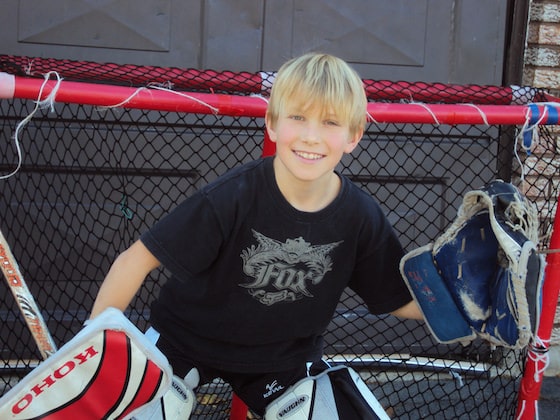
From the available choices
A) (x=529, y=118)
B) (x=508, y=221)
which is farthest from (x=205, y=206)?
(x=529, y=118)

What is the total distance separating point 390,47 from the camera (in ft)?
11.6

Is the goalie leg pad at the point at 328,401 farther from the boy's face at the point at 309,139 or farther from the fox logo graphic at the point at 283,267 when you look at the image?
the boy's face at the point at 309,139

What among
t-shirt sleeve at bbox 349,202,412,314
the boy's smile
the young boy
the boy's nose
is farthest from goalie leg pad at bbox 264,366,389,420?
the boy's nose

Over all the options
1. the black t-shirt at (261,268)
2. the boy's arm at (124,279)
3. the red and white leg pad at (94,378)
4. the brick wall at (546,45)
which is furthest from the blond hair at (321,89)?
the brick wall at (546,45)

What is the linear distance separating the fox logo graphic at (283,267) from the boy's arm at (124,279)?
10.8 inches

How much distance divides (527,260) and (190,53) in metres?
1.98

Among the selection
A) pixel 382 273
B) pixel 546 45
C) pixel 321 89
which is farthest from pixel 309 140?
pixel 546 45

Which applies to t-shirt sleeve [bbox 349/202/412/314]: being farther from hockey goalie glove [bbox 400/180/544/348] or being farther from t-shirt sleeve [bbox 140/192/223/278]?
t-shirt sleeve [bbox 140/192/223/278]

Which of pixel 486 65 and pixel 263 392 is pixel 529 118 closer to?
pixel 263 392

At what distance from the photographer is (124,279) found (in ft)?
6.29

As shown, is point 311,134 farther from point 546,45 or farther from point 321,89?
point 546,45

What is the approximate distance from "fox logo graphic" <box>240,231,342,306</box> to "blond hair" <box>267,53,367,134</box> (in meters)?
0.34

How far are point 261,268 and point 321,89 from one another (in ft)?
1.67

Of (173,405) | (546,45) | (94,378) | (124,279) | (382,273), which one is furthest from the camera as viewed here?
(546,45)
